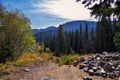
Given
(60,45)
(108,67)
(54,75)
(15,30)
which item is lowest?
(60,45)

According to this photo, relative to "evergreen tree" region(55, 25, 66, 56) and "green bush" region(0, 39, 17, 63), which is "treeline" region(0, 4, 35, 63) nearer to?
"green bush" region(0, 39, 17, 63)

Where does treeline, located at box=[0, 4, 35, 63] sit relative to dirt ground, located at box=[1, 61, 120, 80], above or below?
above

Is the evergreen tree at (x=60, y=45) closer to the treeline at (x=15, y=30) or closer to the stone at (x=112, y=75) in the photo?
the treeline at (x=15, y=30)

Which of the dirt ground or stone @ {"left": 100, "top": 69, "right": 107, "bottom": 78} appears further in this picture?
stone @ {"left": 100, "top": 69, "right": 107, "bottom": 78}

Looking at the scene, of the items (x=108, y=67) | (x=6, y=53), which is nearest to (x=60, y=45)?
(x=6, y=53)

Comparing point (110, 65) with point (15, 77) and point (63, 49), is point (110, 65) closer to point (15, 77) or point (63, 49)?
point (15, 77)

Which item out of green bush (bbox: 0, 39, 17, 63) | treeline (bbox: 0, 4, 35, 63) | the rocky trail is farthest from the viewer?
treeline (bbox: 0, 4, 35, 63)

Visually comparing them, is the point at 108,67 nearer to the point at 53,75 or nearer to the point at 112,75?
the point at 112,75

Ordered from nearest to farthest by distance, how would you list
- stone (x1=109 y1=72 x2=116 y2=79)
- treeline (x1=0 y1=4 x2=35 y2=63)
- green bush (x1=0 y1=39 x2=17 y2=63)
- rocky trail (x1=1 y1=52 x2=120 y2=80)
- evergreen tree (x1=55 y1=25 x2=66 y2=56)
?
rocky trail (x1=1 y1=52 x2=120 y2=80), stone (x1=109 y1=72 x2=116 y2=79), green bush (x1=0 y1=39 x2=17 y2=63), treeline (x1=0 y1=4 x2=35 y2=63), evergreen tree (x1=55 y1=25 x2=66 y2=56)

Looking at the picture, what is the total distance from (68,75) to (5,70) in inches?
204

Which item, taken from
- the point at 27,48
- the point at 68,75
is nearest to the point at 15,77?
the point at 68,75

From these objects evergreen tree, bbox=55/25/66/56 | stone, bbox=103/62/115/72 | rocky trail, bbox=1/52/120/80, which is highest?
stone, bbox=103/62/115/72

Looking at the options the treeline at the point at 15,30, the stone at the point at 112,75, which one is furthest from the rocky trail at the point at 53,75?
the treeline at the point at 15,30

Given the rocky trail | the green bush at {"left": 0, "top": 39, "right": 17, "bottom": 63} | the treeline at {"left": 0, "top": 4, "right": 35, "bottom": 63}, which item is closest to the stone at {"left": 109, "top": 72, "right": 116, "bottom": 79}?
the rocky trail
